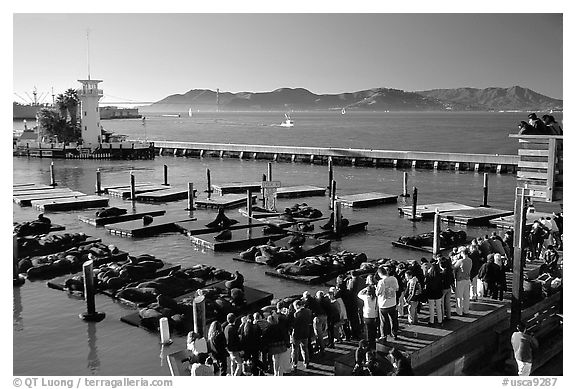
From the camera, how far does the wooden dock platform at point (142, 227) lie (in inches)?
810

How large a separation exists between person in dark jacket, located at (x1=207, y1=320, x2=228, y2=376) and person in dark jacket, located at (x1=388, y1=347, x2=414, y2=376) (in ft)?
7.69

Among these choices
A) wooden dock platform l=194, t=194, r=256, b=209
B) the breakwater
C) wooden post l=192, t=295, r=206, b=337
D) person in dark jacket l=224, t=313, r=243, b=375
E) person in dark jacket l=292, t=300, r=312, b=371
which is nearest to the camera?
person in dark jacket l=224, t=313, r=243, b=375

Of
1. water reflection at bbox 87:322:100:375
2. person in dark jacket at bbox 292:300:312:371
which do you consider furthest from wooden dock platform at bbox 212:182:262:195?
person in dark jacket at bbox 292:300:312:371

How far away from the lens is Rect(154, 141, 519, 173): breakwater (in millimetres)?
40031

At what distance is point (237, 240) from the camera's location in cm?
1923

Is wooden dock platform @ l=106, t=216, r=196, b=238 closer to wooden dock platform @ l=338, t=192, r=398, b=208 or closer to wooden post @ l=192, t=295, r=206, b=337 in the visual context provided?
wooden dock platform @ l=338, t=192, r=398, b=208

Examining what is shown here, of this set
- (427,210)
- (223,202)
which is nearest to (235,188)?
(223,202)

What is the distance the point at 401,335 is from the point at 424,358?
0.59 metres

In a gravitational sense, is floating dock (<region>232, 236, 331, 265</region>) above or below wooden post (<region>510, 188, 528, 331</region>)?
below

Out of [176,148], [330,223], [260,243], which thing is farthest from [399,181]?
[176,148]

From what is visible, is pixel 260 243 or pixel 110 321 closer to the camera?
pixel 110 321

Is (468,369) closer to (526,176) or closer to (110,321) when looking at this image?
(526,176)

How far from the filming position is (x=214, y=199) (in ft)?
90.5
